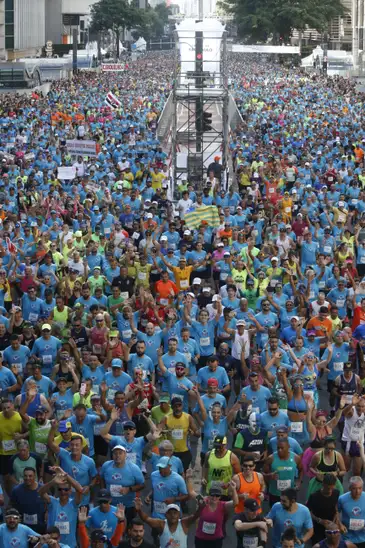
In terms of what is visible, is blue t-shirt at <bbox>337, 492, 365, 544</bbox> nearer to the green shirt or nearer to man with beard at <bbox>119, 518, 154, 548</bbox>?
man with beard at <bbox>119, 518, 154, 548</bbox>

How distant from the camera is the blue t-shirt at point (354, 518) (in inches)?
386

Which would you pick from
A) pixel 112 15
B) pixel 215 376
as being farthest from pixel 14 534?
pixel 112 15

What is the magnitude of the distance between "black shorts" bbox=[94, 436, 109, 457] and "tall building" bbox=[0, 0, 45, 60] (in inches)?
3425

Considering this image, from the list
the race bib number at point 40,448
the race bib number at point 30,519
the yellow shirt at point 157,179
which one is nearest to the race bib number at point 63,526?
the race bib number at point 30,519

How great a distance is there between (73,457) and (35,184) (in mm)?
15198

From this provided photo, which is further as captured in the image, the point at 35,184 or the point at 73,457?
the point at 35,184

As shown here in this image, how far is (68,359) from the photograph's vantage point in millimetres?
12719

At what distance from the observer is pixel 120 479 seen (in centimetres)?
1031

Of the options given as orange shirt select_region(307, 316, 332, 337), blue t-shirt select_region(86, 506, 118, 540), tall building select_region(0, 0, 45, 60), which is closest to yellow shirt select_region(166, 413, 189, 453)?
blue t-shirt select_region(86, 506, 118, 540)

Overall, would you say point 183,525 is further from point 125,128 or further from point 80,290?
point 125,128

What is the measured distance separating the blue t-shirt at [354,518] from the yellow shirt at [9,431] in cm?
311

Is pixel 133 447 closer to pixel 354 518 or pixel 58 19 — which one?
pixel 354 518

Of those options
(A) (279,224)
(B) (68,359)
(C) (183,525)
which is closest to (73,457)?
(C) (183,525)

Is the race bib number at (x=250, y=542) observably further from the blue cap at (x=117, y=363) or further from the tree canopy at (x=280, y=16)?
the tree canopy at (x=280, y=16)
